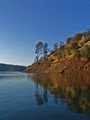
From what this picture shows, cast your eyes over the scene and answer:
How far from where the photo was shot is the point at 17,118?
31969 millimetres

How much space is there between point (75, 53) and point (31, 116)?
14787 centimetres

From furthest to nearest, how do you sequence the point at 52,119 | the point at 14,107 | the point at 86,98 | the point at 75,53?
the point at 75,53 < the point at 86,98 < the point at 14,107 < the point at 52,119

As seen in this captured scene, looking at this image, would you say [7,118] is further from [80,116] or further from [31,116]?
[80,116]

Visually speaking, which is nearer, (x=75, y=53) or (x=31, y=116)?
(x=31, y=116)

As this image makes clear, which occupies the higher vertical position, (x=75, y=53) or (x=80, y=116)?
(x=75, y=53)

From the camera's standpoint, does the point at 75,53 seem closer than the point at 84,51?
No

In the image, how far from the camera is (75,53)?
585 ft

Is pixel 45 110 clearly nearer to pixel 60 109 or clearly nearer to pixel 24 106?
pixel 60 109

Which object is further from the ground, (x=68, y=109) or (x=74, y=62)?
(x=74, y=62)

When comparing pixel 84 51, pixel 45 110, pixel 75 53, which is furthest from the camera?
pixel 75 53

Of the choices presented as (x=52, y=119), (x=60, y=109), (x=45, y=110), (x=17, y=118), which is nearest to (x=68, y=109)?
(x=60, y=109)

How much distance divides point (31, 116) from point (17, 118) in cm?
214

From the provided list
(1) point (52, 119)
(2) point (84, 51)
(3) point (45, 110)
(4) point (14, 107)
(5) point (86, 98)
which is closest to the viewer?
(1) point (52, 119)

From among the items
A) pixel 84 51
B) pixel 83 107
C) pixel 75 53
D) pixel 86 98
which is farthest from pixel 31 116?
pixel 75 53
